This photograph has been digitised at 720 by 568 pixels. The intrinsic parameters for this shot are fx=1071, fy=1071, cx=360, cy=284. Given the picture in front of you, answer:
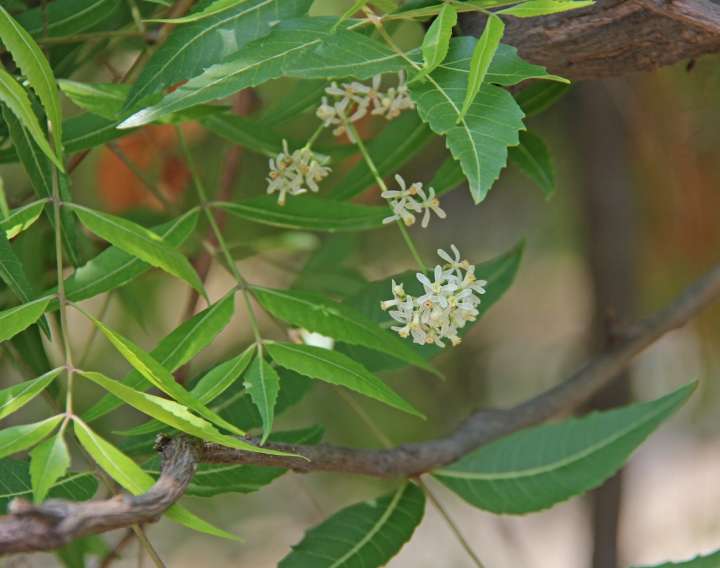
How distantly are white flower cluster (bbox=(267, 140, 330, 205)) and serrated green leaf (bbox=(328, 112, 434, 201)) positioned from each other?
0.36ft

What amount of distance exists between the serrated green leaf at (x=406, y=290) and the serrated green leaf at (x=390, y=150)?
0.09 m

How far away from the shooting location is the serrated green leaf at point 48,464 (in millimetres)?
628

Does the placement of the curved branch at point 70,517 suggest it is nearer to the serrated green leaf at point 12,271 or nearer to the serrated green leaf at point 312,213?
the serrated green leaf at point 12,271

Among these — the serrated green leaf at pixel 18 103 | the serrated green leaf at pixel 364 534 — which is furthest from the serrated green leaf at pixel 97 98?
the serrated green leaf at pixel 364 534

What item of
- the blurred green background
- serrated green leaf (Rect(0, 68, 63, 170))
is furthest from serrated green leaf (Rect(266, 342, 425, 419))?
the blurred green background

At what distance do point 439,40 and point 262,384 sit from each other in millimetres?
266

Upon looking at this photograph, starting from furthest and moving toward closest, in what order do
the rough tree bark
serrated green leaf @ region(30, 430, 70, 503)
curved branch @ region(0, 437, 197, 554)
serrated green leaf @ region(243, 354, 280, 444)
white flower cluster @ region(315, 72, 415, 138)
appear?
the rough tree bark < white flower cluster @ region(315, 72, 415, 138) < serrated green leaf @ region(243, 354, 280, 444) < serrated green leaf @ region(30, 430, 70, 503) < curved branch @ region(0, 437, 197, 554)

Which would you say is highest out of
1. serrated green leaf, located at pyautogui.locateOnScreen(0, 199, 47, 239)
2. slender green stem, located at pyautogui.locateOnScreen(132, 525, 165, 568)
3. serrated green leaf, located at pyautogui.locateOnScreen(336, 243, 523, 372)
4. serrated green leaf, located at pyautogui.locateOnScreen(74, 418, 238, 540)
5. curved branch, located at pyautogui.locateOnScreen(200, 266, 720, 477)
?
serrated green leaf, located at pyautogui.locateOnScreen(0, 199, 47, 239)

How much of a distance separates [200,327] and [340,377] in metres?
0.12

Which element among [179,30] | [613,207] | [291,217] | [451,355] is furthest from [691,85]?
[451,355]

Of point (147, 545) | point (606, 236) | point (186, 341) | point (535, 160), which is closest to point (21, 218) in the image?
point (186, 341)

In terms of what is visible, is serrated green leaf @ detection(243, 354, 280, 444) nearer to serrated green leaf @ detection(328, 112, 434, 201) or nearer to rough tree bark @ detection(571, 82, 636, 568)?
serrated green leaf @ detection(328, 112, 434, 201)

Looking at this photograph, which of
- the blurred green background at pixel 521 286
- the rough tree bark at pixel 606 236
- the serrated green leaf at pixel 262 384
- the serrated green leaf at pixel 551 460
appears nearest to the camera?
the serrated green leaf at pixel 262 384

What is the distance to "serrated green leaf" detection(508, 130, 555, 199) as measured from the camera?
0.96m
